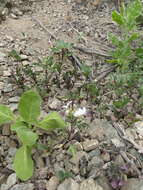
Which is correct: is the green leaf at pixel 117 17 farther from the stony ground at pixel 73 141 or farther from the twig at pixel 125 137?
the twig at pixel 125 137

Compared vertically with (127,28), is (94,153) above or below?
below

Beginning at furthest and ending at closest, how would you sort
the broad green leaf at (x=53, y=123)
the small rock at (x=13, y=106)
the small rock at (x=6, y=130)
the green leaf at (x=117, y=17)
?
the green leaf at (x=117, y=17)
the small rock at (x=13, y=106)
the small rock at (x=6, y=130)
the broad green leaf at (x=53, y=123)

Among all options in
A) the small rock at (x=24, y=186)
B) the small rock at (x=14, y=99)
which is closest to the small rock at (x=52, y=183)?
the small rock at (x=24, y=186)

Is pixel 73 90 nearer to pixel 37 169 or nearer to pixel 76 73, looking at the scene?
pixel 76 73

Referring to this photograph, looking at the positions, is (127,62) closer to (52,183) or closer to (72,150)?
(72,150)

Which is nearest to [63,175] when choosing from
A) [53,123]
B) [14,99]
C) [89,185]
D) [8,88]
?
→ [89,185]

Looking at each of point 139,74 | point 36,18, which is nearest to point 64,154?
point 139,74
